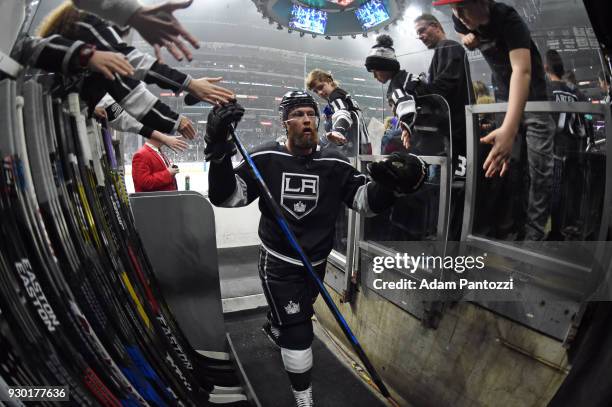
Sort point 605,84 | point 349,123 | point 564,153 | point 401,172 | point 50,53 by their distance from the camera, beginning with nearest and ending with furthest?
point 50,53
point 605,84
point 564,153
point 401,172
point 349,123

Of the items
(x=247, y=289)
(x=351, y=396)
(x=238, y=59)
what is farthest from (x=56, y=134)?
(x=247, y=289)

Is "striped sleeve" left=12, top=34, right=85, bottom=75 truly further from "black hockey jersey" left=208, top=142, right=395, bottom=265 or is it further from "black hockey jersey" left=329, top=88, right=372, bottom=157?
"black hockey jersey" left=329, top=88, right=372, bottom=157

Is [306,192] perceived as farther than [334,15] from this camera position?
Yes

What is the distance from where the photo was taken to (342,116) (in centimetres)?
171

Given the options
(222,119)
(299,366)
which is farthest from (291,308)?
(222,119)

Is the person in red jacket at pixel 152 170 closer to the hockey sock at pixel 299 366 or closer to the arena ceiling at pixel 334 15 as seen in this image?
the arena ceiling at pixel 334 15

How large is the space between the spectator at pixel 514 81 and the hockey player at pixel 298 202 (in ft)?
1.60

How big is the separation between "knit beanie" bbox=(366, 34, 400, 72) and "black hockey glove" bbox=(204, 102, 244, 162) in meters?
0.65

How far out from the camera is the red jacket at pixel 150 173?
152cm

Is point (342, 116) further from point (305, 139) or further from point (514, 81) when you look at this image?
point (514, 81)

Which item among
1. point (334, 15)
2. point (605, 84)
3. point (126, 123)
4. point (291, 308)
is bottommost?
point (291, 308)

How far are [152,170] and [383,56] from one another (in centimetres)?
120

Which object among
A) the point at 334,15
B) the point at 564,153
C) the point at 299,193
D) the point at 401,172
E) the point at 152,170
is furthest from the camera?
the point at 152,170

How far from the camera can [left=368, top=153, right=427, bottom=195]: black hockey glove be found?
122 centimetres
